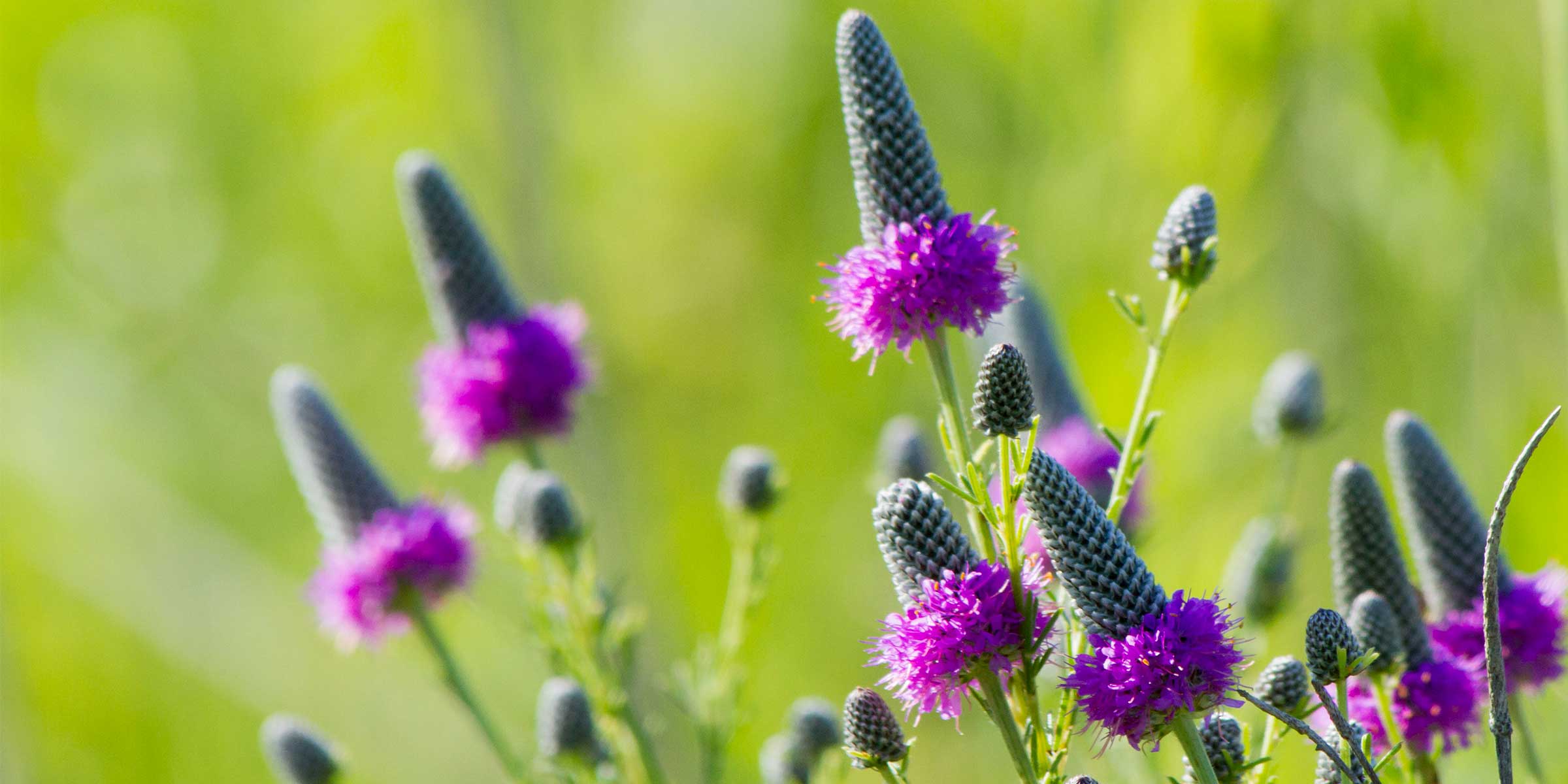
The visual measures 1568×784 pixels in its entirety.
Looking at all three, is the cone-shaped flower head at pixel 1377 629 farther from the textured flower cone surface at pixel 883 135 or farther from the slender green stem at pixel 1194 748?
the textured flower cone surface at pixel 883 135

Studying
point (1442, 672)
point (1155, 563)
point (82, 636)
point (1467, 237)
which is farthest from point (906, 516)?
point (82, 636)

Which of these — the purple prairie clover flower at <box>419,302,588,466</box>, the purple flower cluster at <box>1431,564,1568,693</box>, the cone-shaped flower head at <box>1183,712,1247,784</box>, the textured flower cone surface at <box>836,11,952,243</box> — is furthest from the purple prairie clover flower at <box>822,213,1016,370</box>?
the purple prairie clover flower at <box>419,302,588,466</box>

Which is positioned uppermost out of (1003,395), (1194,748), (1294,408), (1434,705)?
(1294,408)

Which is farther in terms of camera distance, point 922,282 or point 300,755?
point 300,755

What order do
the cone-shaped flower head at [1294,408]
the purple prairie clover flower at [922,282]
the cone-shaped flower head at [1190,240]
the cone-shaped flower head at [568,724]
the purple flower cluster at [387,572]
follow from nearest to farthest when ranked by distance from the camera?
the purple prairie clover flower at [922,282], the cone-shaped flower head at [1190,240], the cone-shaped flower head at [568,724], the cone-shaped flower head at [1294,408], the purple flower cluster at [387,572]

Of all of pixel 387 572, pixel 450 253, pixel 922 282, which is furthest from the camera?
pixel 450 253

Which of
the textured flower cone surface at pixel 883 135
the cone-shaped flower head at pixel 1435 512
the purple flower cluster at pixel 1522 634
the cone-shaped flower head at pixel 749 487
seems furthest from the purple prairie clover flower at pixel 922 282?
the cone-shaped flower head at pixel 749 487

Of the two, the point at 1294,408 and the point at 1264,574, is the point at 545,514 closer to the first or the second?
the point at 1264,574

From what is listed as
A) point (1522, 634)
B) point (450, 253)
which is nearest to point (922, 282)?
point (1522, 634)
